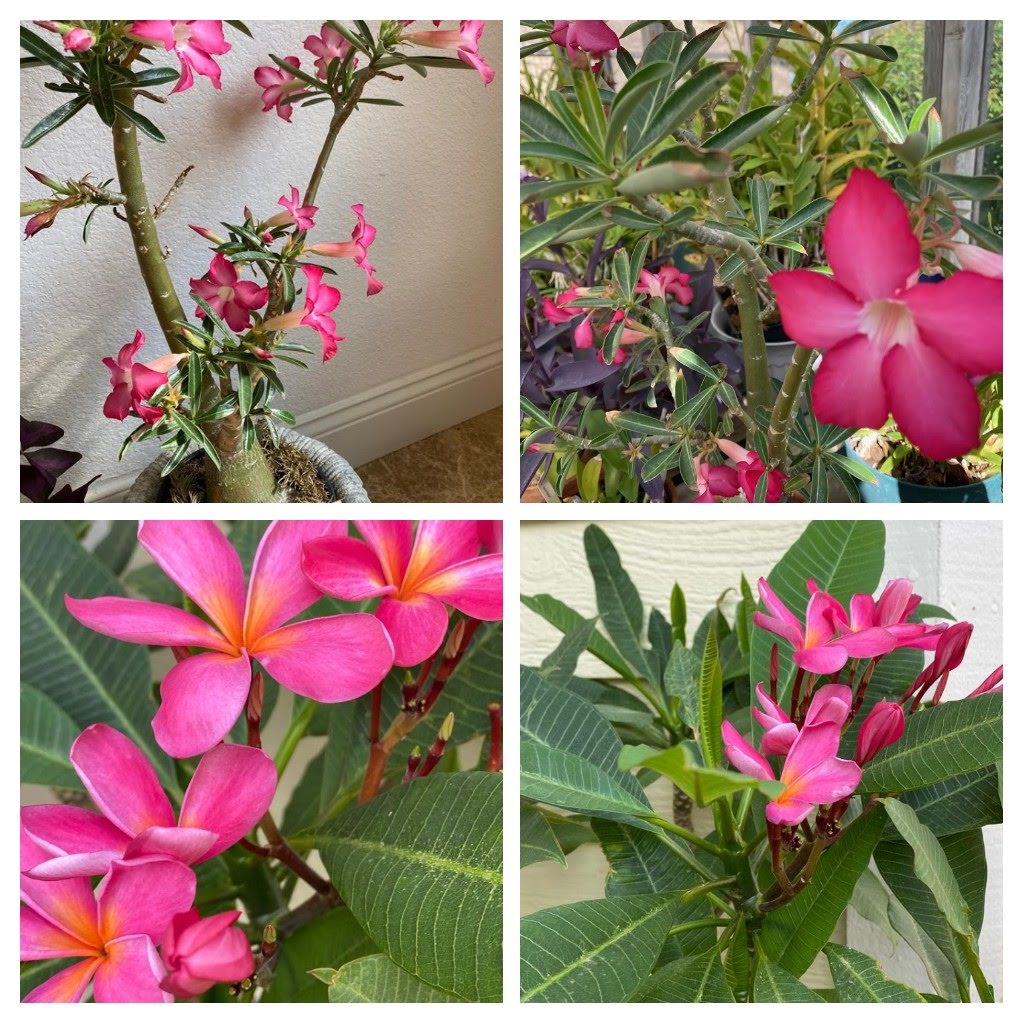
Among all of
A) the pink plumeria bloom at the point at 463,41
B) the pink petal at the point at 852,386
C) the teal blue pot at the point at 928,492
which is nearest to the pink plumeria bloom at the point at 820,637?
the pink petal at the point at 852,386

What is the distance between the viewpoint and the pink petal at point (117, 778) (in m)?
0.35

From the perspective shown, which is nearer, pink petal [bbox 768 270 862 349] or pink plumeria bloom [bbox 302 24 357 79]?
pink petal [bbox 768 270 862 349]

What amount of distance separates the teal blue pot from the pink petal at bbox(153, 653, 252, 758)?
1.84ft

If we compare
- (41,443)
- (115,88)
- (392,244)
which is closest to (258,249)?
(115,88)

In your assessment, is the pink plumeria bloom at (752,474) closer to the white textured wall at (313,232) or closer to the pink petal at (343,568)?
the pink petal at (343,568)

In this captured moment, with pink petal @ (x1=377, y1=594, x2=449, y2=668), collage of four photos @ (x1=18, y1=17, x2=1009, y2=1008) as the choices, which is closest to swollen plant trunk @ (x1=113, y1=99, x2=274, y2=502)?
collage of four photos @ (x1=18, y1=17, x2=1009, y2=1008)

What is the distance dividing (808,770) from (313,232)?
1.02 metres

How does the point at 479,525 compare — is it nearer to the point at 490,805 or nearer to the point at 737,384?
the point at 490,805

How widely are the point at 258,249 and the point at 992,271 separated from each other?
65cm

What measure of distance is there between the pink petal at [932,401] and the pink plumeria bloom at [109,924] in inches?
12.9

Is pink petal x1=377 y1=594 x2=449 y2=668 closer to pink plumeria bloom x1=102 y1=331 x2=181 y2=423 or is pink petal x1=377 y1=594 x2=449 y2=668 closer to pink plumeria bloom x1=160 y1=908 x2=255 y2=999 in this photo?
pink plumeria bloom x1=160 y1=908 x2=255 y2=999

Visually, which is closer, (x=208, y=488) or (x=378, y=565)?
(x=378, y=565)

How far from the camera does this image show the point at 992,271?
0.33 m

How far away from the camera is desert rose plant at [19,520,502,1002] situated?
0.34 metres
